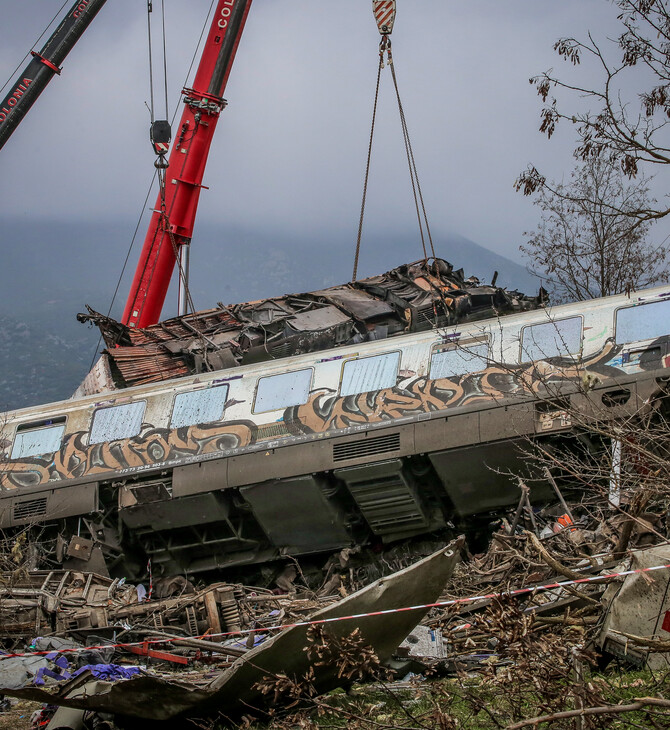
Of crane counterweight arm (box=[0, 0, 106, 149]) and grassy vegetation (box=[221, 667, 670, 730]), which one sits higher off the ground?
crane counterweight arm (box=[0, 0, 106, 149])

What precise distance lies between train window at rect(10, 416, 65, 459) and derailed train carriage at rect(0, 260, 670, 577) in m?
0.04

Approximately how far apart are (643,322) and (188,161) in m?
11.0

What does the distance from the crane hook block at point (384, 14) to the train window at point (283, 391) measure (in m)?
6.27

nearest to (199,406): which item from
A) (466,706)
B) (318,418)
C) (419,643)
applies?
(318,418)

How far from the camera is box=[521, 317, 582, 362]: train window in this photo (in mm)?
14656

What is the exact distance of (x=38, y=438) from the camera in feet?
57.9

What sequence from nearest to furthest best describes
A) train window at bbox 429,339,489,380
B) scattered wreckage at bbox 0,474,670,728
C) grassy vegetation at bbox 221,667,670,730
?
grassy vegetation at bbox 221,667,670,730, scattered wreckage at bbox 0,474,670,728, train window at bbox 429,339,489,380

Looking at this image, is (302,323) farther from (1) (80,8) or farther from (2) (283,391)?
(1) (80,8)

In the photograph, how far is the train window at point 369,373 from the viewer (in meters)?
15.5

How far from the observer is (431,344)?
15.6 meters

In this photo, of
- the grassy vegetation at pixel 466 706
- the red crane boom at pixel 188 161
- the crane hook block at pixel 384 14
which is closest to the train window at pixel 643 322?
the crane hook block at pixel 384 14

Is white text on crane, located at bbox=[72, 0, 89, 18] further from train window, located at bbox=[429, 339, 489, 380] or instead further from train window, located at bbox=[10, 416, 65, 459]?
train window, located at bbox=[429, 339, 489, 380]

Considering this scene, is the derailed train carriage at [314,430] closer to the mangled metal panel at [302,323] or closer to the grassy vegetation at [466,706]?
the mangled metal panel at [302,323]

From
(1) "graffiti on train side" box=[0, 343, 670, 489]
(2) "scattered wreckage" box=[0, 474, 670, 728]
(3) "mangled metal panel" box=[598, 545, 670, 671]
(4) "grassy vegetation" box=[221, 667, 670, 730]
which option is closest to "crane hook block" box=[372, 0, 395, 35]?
(1) "graffiti on train side" box=[0, 343, 670, 489]
